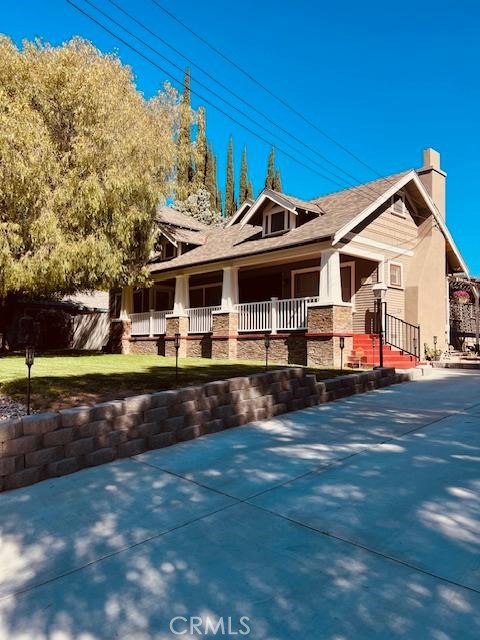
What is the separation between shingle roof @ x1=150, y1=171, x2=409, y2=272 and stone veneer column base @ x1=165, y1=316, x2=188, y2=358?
7.38 feet

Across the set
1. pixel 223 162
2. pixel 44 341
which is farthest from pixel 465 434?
pixel 223 162

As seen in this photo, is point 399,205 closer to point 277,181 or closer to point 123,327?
point 123,327

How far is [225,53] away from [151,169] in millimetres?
5470

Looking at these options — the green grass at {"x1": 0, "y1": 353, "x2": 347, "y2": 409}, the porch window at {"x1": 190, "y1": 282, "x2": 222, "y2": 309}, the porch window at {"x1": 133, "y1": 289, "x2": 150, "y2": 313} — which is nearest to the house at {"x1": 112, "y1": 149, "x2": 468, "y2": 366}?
the porch window at {"x1": 190, "y1": 282, "x2": 222, "y2": 309}

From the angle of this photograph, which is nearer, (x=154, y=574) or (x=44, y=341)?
(x=154, y=574)

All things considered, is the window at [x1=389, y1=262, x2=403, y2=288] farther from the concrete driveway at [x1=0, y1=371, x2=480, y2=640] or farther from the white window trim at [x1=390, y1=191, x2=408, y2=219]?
the concrete driveway at [x1=0, y1=371, x2=480, y2=640]

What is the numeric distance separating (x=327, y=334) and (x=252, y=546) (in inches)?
441

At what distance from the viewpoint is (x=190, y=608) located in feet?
8.07

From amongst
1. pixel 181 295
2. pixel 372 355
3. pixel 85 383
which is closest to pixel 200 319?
pixel 181 295

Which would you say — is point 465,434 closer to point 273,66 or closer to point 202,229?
point 273,66

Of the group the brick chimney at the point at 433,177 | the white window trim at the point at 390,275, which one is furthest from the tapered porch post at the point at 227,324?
the brick chimney at the point at 433,177

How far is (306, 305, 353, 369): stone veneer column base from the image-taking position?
13.9m

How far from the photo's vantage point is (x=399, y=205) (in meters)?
17.5

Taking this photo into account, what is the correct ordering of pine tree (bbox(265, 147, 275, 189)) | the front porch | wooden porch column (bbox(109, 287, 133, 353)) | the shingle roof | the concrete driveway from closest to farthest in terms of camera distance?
the concrete driveway
the front porch
the shingle roof
wooden porch column (bbox(109, 287, 133, 353))
pine tree (bbox(265, 147, 275, 189))
